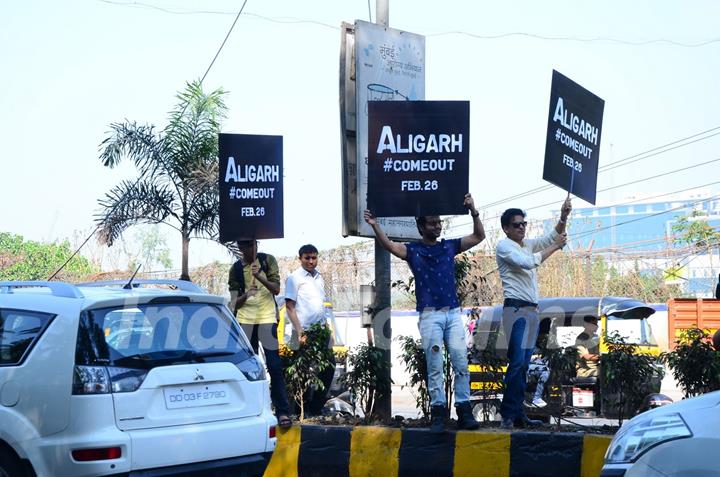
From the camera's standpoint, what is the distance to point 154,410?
239 inches

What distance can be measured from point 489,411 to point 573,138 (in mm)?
3200

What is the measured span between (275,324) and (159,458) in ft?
10.8

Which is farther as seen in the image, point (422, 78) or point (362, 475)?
point (422, 78)

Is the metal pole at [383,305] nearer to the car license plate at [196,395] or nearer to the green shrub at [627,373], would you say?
the green shrub at [627,373]

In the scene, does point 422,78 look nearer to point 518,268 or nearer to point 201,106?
point 518,268

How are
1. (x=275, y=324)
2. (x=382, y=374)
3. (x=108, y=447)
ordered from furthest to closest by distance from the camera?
1. (x=275, y=324)
2. (x=382, y=374)
3. (x=108, y=447)

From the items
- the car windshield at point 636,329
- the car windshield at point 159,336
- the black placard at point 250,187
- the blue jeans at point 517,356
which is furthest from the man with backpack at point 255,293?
the car windshield at point 636,329

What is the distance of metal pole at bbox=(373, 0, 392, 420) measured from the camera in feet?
28.0

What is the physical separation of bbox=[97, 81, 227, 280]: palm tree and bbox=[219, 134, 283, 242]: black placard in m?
4.64

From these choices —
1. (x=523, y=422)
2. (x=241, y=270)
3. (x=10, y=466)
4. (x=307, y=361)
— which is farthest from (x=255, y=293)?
(x=10, y=466)

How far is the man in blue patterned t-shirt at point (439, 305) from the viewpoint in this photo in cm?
776

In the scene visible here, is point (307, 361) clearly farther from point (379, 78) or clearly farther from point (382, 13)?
point (382, 13)

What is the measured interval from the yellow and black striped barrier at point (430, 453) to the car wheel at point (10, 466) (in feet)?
8.42

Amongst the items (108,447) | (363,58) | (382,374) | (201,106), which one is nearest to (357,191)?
(363,58)
